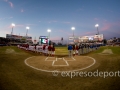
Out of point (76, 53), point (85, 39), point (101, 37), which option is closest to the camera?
point (76, 53)

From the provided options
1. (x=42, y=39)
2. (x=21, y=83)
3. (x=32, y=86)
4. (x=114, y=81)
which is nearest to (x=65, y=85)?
(x=32, y=86)

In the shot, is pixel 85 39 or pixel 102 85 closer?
pixel 102 85

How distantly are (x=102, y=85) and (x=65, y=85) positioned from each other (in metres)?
2.50

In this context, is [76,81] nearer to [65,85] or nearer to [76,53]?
[65,85]

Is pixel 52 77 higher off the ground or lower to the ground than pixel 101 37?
lower

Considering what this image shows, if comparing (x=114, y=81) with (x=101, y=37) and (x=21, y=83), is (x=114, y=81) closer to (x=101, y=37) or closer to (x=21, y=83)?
(x=21, y=83)

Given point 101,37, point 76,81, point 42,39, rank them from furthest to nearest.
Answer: point 101,37 → point 42,39 → point 76,81

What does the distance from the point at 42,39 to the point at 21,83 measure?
3202 centimetres

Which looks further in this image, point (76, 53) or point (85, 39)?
point (85, 39)

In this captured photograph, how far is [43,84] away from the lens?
6.07 metres

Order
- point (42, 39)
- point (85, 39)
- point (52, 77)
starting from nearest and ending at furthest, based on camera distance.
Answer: point (52, 77) < point (42, 39) < point (85, 39)

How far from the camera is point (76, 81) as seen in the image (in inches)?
255

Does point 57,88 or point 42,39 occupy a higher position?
point 42,39

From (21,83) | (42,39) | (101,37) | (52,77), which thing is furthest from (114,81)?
(101,37)
